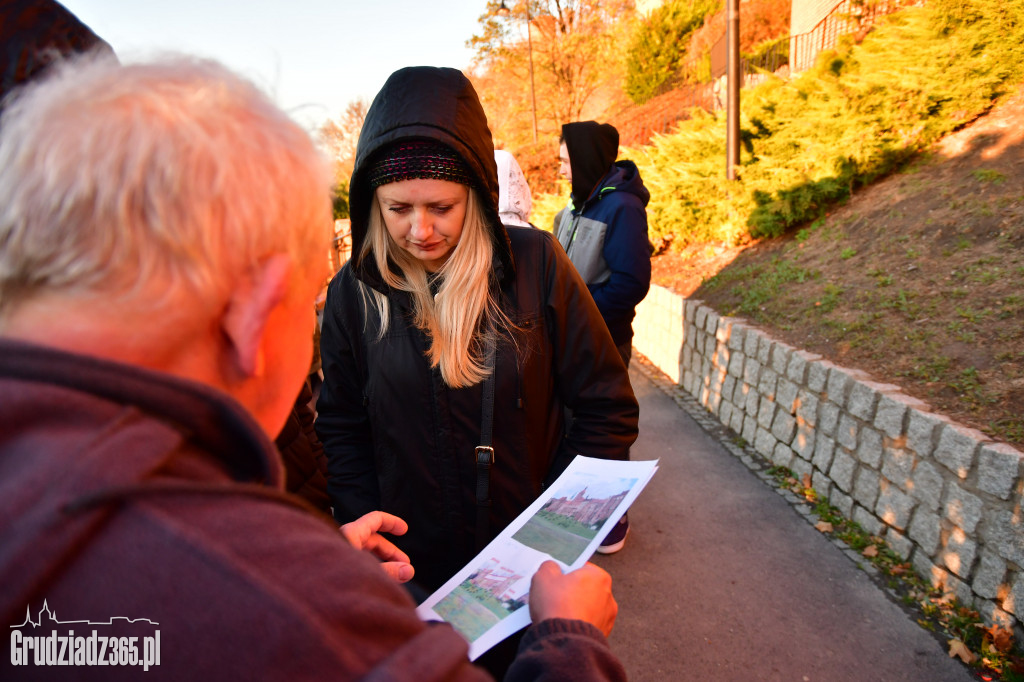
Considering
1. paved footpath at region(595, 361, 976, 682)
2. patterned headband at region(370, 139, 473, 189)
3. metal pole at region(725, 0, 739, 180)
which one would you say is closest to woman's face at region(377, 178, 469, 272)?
patterned headband at region(370, 139, 473, 189)

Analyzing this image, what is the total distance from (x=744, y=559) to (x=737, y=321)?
2725 millimetres

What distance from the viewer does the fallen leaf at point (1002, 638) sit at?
106 inches

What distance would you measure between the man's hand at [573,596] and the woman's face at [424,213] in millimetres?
1159

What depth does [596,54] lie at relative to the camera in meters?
22.2

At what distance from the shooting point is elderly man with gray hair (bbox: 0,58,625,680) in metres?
0.56

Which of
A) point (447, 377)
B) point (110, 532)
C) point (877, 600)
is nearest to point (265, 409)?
point (110, 532)

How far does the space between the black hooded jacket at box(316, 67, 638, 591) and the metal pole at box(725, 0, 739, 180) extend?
6914 millimetres

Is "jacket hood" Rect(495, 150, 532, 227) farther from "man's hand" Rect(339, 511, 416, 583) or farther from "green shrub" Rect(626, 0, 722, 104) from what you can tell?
"green shrub" Rect(626, 0, 722, 104)

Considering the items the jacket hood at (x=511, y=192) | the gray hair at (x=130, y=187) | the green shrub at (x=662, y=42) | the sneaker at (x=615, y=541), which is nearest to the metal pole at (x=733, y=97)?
the jacket hood at (x=511, y=192)

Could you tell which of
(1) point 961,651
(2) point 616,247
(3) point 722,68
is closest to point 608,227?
(2) point 616,247

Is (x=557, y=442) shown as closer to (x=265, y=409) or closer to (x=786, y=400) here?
(x=265, y=409)

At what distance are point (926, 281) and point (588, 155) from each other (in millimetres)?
2721

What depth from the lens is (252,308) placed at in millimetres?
714

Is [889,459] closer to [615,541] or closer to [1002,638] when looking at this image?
[1002,638]
